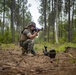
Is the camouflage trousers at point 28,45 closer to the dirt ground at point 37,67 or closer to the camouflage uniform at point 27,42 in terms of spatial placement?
the camouflage uniform at point 27,42

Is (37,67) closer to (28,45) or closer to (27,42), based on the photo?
(28,45)

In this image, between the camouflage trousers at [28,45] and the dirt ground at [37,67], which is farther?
the camouflage trousers at [28,45]

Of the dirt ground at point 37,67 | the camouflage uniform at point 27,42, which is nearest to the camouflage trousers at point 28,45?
the camouflage uniform at point 27,42

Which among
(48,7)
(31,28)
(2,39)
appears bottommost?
(2,39)

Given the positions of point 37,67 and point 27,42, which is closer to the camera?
→ point 37,67

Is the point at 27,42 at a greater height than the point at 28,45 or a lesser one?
greater

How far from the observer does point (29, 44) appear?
6.75 metres

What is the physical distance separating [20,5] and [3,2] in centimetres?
538

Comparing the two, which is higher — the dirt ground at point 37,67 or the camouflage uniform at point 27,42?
the camouflage uniform at point 27,42

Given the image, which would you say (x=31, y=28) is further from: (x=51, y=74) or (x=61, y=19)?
(x=61, y=19)

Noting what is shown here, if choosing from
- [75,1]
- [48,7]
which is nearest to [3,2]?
[48,7]

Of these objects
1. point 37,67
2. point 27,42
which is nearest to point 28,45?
point 27,42

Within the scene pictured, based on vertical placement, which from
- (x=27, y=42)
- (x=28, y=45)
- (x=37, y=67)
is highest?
(x=27, y=42)

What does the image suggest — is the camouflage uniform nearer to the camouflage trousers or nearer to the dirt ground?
Answer: the camouflage trousers
